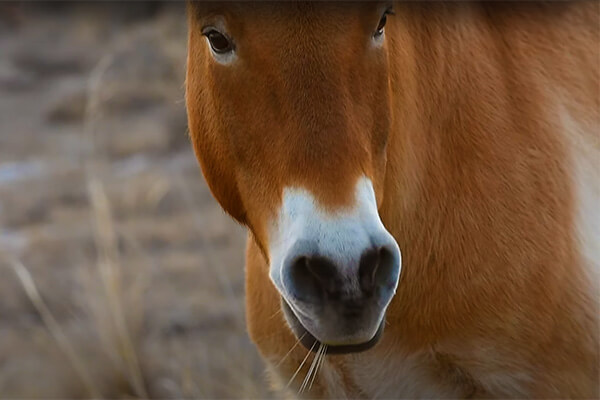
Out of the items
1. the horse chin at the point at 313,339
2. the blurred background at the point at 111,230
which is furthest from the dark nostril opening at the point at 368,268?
the blurred background at the point at 111,230

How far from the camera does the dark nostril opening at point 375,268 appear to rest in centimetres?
162

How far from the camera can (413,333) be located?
2.17 m

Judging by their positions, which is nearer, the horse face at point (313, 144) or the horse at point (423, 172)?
the horse face at point (313, 144)

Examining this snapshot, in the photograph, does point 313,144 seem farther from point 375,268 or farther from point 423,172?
point 423,172

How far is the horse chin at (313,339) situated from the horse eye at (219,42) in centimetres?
44

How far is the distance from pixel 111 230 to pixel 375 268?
2346mm

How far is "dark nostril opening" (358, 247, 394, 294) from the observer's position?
162 centimetres

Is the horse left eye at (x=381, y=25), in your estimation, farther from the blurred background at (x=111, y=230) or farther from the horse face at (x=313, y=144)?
the blurred background at (x=111, y=230)

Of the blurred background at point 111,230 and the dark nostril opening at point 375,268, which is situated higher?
the dark nostril opening at point 375,268

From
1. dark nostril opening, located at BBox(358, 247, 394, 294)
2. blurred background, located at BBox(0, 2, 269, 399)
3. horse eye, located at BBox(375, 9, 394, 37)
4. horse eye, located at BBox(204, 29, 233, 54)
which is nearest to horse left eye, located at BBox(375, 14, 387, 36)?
horse eye, located at BBox(375, 9, 394, 37)

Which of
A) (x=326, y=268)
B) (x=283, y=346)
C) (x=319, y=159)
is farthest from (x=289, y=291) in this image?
(x=283, y=346)

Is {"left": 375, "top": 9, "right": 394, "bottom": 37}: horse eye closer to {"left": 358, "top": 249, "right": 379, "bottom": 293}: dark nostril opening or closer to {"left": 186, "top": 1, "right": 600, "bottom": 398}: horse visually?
{"left": 186, "top": 1, "right": 600, "bottom": 398}: horse

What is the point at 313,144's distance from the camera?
172 centimetres

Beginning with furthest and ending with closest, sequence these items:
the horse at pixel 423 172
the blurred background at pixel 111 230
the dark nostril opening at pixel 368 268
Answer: the blurred background at pixel 111 230
the horse at pixel 423 172
the dark nostril opening at pixel 368 268
